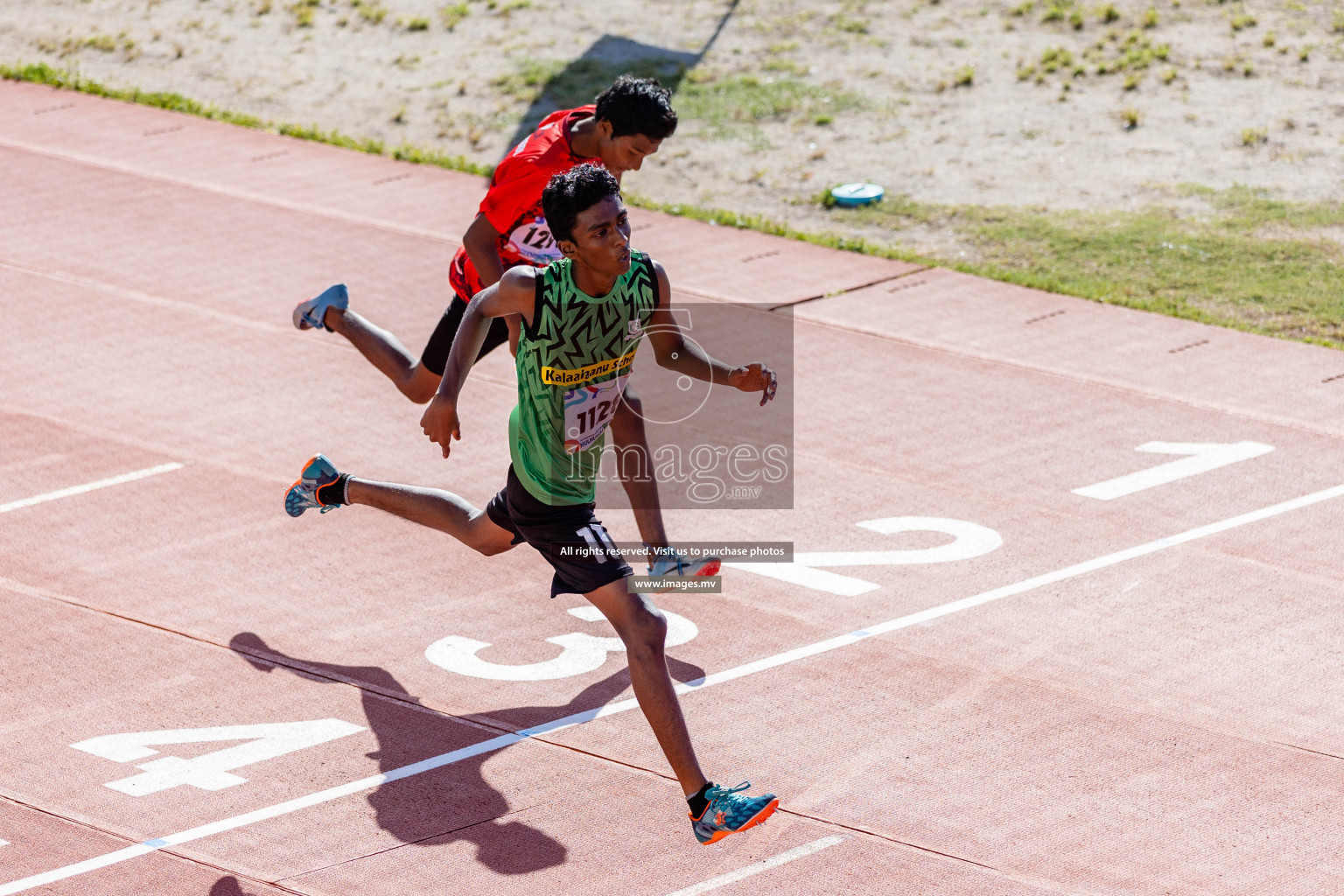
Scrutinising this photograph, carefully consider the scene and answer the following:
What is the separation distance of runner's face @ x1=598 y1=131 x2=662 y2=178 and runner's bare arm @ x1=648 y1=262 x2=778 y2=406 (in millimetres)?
1197

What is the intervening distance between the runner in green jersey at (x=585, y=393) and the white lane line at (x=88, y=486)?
11.8 feet

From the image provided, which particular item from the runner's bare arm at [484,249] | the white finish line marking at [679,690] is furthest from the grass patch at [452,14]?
the white finish line marking at [679,690]

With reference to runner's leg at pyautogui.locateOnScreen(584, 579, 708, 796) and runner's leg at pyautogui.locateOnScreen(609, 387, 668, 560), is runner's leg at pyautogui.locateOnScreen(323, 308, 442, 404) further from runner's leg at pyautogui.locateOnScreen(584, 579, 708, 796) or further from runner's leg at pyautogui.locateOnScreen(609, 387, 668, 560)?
runner's leg at pyautogui.locateOnScreen(584, 579, 708, 796)

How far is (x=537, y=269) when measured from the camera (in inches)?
239

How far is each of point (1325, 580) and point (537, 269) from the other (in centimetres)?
448

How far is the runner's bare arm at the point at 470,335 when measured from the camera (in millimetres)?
5938

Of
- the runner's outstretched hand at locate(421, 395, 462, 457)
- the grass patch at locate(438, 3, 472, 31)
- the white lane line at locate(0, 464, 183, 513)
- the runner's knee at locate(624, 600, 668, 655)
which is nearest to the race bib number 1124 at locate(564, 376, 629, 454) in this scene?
the runner's outstretched hand at locate(421, 395, 462, 457)

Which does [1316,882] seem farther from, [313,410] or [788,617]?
[313,410]

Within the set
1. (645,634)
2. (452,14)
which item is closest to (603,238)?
(645,634)

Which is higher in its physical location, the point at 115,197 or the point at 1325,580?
the point at 115,197

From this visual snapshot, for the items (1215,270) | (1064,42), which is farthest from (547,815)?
(1064,42)

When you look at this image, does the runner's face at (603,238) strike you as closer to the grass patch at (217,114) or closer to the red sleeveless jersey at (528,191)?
the red sleeveless jersey at (528,191)

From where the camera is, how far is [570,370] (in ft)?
19.8

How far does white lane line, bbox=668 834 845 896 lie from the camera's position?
19.0 ft
